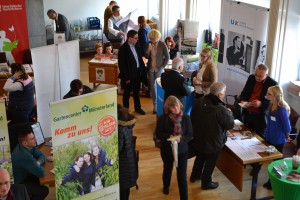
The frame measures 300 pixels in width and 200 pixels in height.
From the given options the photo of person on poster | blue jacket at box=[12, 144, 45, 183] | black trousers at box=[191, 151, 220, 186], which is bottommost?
black trousers at box=[191, 151, 220, 186]

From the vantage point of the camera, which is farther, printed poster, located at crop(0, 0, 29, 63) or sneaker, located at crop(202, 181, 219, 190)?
printed poster, located at crop(0, 0, 29, 63)

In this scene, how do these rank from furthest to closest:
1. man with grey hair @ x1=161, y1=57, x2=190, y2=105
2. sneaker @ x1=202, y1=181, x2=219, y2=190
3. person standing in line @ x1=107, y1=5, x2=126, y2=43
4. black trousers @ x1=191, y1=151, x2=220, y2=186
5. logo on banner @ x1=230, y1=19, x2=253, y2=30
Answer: person standing in line @ x1=107, y1=5, x2=126, y2=43
logo on banner @ x1=230, y1=19, x2=253, y2=30
man with grey hair @ x1=161, y1=57, x2=190, y2=105
sneaker @ x1=202, y1=181, x2=219, y2=190
black trousers @ x1=191, y1=151, x2=220, y2=186

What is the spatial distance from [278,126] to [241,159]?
2.16 ft

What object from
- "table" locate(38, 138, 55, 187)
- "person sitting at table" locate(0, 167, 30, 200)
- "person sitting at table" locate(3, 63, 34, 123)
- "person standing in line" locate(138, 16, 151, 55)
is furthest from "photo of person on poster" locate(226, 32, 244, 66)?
"person sitting at table" locate(0, 167, 30, 200)

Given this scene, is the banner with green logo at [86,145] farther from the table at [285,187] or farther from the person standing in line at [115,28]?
the person standing in line at [115,28]

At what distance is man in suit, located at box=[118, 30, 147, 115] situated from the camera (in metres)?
7.31

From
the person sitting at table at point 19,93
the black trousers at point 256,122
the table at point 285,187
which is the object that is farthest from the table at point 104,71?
the table at point 285,187

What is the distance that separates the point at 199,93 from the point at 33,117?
2.63 meters

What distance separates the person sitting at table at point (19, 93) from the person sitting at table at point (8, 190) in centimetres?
228

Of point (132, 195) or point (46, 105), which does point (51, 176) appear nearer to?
point (132, 195)

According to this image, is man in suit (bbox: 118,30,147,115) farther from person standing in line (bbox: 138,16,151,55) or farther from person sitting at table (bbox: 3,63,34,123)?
person sitting at table (bbox: 3,63,34,123)

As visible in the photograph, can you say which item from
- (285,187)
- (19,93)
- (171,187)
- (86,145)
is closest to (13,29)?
(19,93)

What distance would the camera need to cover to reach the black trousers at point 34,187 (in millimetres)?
4520

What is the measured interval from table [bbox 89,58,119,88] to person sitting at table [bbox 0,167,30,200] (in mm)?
5049
